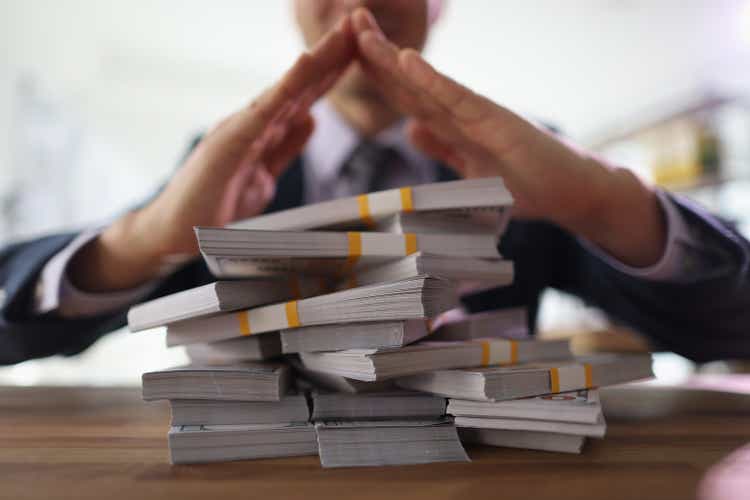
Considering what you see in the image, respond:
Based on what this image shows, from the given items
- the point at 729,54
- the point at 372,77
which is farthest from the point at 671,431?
the point at 729,54

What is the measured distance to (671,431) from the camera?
1.63ft

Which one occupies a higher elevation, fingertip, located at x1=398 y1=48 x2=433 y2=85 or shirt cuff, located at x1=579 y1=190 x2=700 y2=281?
fingertip, located at x1=398 y1=48 x2=433 y2=85

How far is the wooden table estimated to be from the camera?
1.12 feet

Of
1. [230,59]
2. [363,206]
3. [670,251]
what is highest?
[230,59]

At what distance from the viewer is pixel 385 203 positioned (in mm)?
488

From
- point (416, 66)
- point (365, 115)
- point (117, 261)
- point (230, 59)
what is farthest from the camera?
point (230, 59)

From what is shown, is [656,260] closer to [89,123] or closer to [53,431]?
[53,431]

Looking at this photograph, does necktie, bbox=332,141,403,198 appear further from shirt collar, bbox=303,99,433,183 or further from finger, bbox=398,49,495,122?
finger, bbox=398,49,495,122

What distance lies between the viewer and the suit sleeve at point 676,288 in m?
0.73

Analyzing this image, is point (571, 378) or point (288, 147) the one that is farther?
point (288, 147)

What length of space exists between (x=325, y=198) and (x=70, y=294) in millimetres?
513

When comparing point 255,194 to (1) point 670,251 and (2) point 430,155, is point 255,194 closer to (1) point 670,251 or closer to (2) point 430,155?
(2) point 430,155

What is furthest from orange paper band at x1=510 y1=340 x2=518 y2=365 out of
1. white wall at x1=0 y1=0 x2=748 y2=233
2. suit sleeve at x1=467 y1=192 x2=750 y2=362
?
white wall at x1=0 y1=0 x2=748 y2=233

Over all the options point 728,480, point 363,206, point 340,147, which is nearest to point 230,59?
point 340,147
